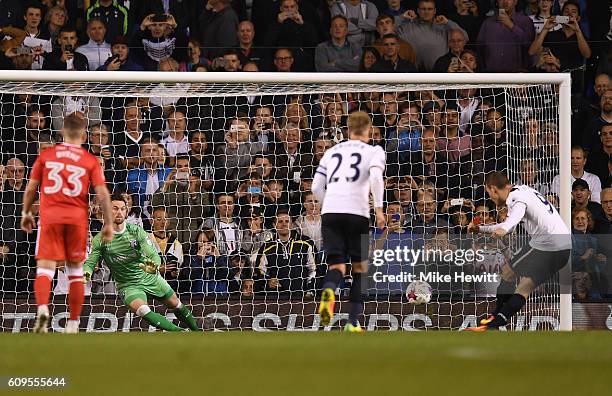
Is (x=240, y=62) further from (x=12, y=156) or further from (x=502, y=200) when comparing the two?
(x=502, y=200)

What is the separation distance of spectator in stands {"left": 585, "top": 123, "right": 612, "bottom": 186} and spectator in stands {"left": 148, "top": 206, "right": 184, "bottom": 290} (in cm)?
442

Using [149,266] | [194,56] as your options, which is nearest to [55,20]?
[194,56]

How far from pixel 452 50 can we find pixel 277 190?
291 centimetres

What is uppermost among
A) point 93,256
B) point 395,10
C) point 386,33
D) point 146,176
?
point 395,10

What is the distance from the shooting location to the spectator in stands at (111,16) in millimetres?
12453

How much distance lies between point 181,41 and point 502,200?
188 inches

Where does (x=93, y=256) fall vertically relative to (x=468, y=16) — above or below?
below

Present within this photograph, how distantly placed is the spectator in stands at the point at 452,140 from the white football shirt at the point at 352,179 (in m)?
2.95

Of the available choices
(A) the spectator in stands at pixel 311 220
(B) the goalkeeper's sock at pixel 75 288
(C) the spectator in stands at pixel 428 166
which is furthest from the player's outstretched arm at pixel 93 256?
(C) the spectator in stands at pixel 428 166

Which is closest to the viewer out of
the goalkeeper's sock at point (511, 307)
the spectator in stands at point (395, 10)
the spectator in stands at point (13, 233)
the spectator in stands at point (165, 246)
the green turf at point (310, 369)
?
the green turf at point (310, 369)

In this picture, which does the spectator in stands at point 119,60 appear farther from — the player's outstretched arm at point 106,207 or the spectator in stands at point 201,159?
the player's outstretched arm at point 106,207

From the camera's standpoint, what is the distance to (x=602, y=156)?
38.4ft

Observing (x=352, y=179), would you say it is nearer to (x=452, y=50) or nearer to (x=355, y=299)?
(x=355, y=299)

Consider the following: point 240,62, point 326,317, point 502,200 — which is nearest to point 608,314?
point 502,200
